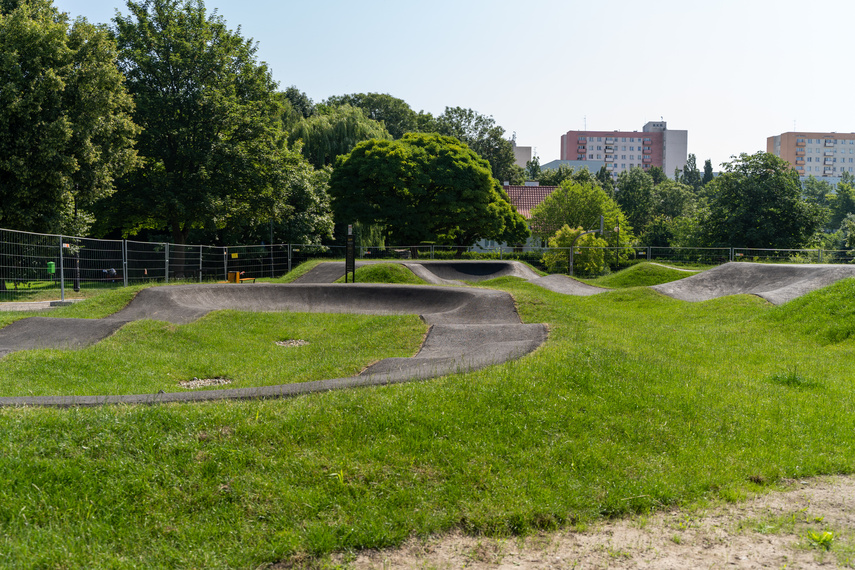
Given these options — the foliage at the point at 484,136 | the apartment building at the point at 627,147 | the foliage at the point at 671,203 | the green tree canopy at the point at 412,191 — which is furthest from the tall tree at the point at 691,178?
the green tree canopy at the point at 412,191

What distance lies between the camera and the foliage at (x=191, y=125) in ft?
94.3

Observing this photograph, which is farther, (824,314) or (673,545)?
(824,314)

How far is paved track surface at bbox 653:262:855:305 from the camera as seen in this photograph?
60.7 feet

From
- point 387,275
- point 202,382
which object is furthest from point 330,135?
point 202,382

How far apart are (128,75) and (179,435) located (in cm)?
2943

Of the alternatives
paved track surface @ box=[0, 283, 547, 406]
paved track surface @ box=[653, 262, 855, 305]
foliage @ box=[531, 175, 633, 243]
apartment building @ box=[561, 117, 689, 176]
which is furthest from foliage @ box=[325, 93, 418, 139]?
apartment building @ box=[561, 117, 689, 176]

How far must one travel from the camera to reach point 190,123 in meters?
29.4

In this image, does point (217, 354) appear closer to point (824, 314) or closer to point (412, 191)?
point (824, 314)

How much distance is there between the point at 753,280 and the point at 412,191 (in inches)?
854

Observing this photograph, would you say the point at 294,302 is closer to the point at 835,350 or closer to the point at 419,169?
the point at 835,350

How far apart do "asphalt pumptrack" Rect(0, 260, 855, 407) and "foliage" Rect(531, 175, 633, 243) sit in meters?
27.9

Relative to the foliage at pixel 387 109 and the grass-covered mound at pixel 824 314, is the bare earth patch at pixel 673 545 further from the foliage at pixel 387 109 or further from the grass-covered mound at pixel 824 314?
the foliage at pixel 387 109

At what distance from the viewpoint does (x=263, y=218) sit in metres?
32.5

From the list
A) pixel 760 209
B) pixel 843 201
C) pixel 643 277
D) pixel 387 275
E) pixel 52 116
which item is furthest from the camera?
pixel 843 201
